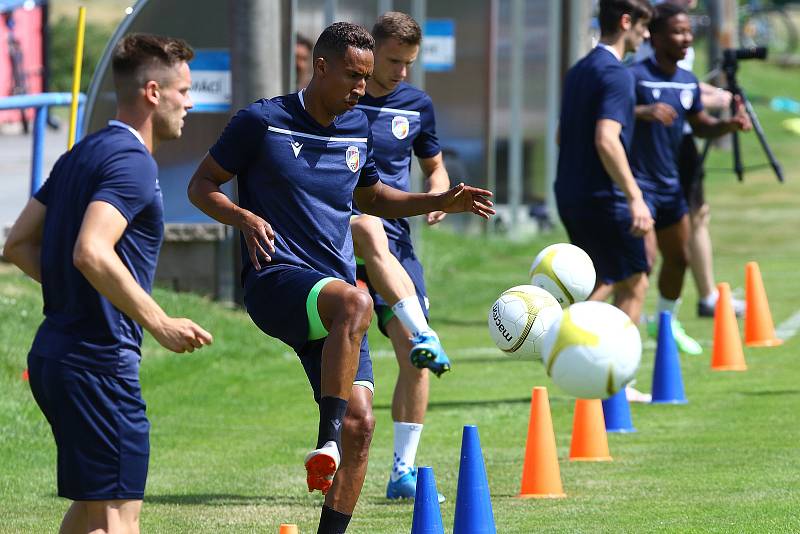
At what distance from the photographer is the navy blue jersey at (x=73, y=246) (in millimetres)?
5223

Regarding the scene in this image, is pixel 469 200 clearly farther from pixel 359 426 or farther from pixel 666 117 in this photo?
pixel 666 117

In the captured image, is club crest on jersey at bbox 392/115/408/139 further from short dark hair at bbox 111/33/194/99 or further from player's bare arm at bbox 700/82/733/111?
player's bare arm at bbox 700/82/733/111

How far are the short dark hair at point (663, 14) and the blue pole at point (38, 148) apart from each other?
5.24 m

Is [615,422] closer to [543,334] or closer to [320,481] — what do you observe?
[543,334]

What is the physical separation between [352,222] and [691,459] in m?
2.20

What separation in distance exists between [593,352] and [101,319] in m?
1.89

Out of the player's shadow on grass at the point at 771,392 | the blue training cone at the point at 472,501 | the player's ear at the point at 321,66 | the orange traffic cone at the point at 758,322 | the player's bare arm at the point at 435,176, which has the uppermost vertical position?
the player's ear at the point at 321,66

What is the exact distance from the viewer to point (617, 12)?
1005 centimetres

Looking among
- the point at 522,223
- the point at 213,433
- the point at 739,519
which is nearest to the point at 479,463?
the point at 739,519

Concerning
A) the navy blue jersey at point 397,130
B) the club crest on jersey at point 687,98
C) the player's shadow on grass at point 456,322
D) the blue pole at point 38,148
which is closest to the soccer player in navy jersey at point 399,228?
the navy blue jersey at point 397,130

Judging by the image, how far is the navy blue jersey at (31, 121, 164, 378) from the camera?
522 cm

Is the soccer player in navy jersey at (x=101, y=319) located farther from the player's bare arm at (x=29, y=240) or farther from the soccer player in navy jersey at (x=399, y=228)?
the soccer player in navy jersey at (x=399, y=228)

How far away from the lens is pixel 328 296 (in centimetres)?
626

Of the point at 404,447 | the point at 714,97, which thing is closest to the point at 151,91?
the point at 404,447
